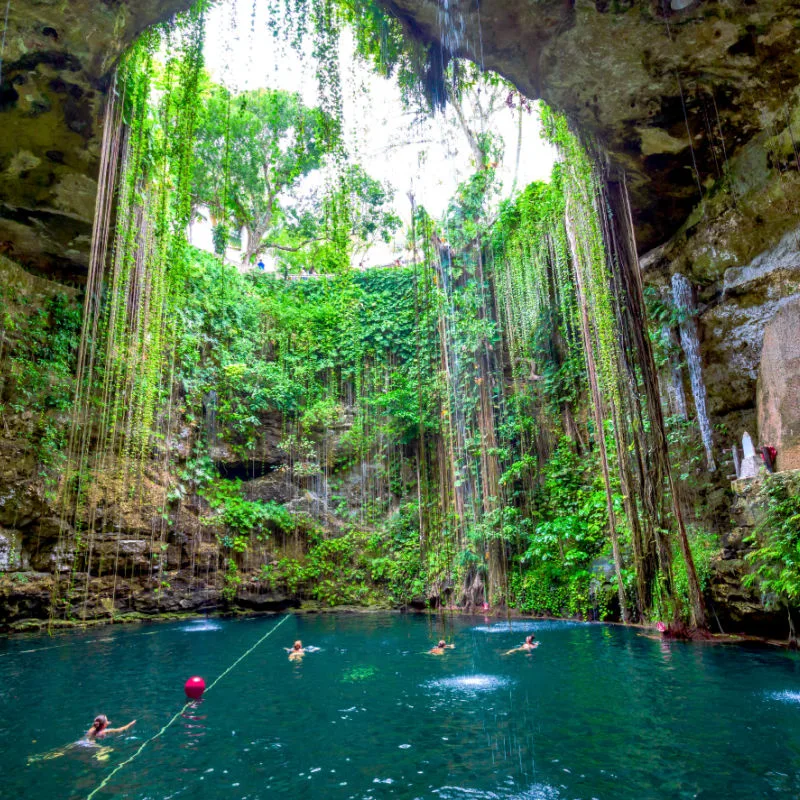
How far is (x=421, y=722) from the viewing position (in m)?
3.98

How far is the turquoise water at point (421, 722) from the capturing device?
2963 millimetres

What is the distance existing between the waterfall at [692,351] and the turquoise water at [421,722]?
2.50 metres

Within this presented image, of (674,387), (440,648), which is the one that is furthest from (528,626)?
(674,387)

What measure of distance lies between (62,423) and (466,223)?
8166 millimetres

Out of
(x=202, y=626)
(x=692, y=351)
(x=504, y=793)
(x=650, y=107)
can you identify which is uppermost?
(x=650, y=107)

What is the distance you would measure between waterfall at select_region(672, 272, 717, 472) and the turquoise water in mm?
2500

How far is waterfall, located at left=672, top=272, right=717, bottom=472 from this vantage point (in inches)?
270

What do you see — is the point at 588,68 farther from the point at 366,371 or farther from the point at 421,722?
the point at 366,371

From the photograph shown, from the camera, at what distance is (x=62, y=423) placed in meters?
8.65

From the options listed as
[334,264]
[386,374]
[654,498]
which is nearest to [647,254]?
[654,498]

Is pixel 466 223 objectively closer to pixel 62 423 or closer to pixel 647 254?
pixel 647 254

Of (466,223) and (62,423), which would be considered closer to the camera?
(62,423)

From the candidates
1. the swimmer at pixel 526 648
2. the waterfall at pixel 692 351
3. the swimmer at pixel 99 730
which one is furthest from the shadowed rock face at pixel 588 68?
the swimmer at pixel 99 730

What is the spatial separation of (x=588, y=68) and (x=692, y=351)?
355cm
